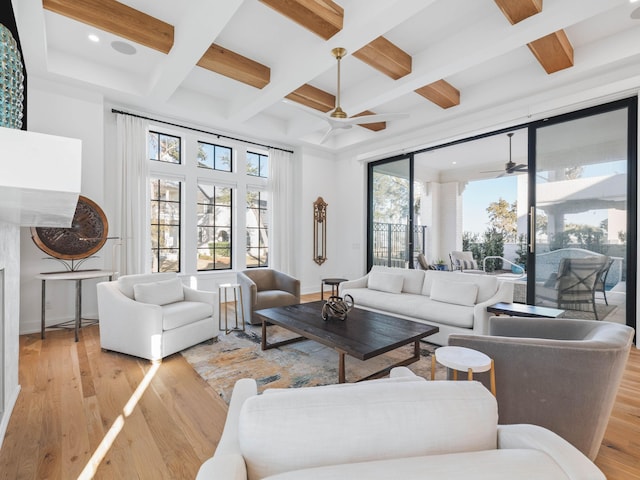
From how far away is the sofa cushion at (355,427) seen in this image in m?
0.69

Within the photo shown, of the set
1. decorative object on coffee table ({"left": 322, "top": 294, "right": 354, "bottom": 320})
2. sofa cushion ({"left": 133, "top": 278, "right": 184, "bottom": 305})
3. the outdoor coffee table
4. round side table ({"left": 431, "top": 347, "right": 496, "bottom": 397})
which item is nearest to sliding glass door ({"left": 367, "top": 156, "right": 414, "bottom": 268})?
the outdoor coffee table

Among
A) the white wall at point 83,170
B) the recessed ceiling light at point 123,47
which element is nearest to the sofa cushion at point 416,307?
the white wall at point 83,170

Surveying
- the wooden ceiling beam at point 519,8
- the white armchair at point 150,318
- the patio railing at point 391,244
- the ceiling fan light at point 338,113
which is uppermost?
the wooden ceiling beam at point 519,8

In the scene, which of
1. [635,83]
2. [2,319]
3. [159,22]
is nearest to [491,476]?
[2,319]

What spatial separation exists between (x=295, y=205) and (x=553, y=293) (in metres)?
4.66

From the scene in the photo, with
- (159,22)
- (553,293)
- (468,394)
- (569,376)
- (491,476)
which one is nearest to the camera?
(491,476)

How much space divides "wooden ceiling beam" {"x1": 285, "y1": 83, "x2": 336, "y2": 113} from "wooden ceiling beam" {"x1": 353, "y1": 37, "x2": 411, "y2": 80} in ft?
3.94

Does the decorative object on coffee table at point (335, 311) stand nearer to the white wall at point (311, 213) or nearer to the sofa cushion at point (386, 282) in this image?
the sofa cushion at point (386, 282)

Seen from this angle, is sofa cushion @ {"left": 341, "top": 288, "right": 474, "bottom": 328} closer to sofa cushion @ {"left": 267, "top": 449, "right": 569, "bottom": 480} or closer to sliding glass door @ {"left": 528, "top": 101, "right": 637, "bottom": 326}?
sliding glass door @ {"left": 528, "top": 101, "right": 637, "bottom": 326}

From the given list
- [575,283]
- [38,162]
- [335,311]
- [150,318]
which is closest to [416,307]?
[335,311]

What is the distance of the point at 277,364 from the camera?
2.91 m

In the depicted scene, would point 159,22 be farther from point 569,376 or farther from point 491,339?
point 569,376

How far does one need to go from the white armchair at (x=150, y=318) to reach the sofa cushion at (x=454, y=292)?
2652 mm

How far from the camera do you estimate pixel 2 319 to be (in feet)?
5.94
